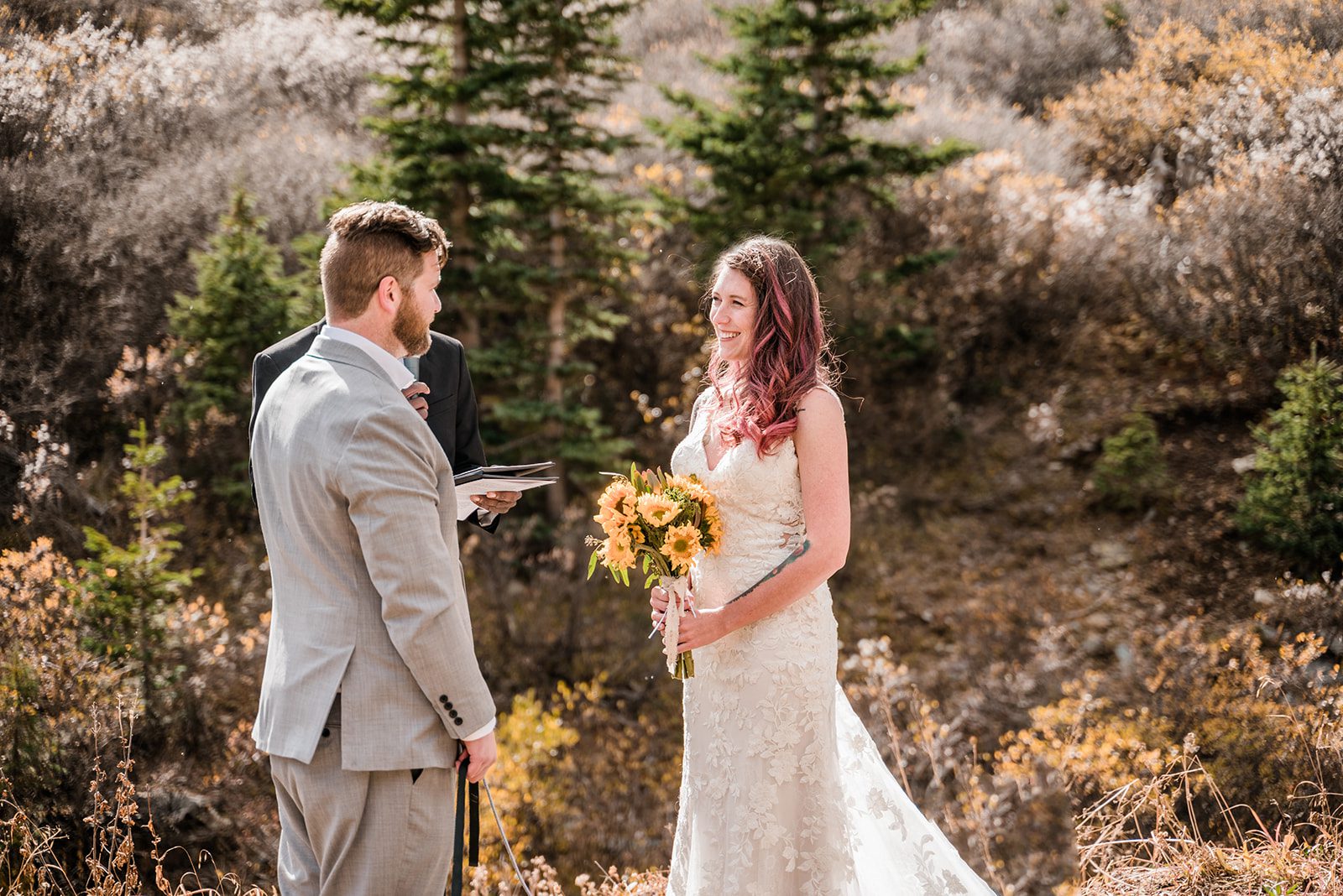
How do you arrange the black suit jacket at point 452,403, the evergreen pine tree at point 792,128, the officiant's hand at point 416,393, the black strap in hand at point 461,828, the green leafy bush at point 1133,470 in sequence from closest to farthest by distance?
the black strap in hand at point 461,828 → the officiant's hand at point 416,393 → the black suit jacket at point 452,403 → the green leafy bush at point 1133,470 → the evergreen pine tree at point 792,128

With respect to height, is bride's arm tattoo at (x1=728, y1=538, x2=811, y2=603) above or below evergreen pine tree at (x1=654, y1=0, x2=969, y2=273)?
below

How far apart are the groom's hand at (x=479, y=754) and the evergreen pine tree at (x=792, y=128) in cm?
645

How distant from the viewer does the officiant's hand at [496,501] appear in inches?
116

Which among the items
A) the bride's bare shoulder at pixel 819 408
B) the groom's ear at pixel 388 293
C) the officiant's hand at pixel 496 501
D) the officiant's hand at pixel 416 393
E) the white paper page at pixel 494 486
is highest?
the groom's ear at pixel 388 293

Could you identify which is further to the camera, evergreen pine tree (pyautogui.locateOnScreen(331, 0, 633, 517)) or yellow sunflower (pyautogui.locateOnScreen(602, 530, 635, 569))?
evergreen pine tree (pyautogui.locateOnScreen(331, 0, 633, 517))

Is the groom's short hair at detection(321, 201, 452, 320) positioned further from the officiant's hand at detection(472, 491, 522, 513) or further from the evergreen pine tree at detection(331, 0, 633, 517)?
the evergreen pine tree at detection(331, 0, 633, 517)

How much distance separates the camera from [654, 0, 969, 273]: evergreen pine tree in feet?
26.5

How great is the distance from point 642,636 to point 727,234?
359 centimetres

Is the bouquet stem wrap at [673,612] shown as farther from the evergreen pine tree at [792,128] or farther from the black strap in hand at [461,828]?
the evergreen pine tree at [792,128]

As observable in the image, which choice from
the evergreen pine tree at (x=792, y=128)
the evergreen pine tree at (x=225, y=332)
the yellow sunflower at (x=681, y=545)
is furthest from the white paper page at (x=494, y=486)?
the evergreen pine tree at (x=792, y=128)

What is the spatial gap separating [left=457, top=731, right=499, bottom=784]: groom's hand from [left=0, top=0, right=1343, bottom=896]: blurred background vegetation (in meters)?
1.75

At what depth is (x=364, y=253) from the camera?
2184mm

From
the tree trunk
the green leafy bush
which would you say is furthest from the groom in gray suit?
the green leafy bush

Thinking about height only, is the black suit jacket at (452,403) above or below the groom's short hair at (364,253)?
below
